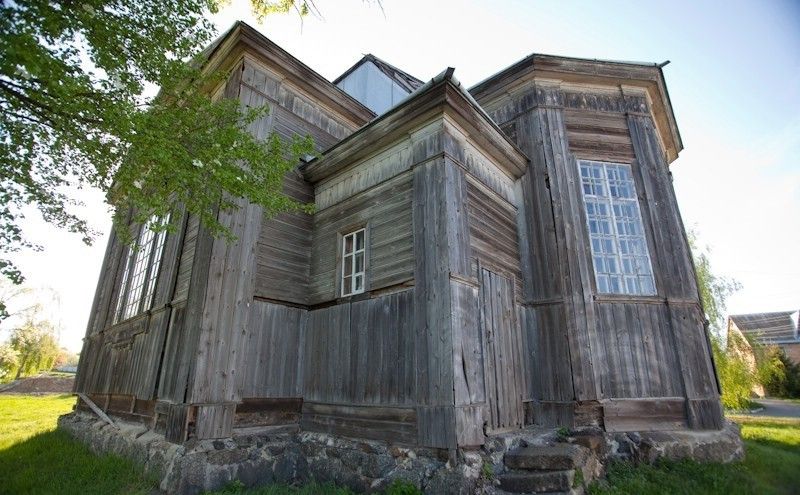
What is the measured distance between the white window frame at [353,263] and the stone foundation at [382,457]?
2.20m

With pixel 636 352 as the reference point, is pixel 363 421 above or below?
below

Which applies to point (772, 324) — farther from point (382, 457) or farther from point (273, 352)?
point (273, 352)

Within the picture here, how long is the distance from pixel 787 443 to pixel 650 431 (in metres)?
4.26

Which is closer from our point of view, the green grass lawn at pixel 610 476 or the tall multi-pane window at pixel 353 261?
the green grass lawn at pixel 610 476

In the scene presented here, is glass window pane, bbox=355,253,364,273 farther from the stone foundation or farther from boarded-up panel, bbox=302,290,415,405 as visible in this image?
the stone foundation

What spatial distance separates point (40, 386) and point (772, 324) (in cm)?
5920

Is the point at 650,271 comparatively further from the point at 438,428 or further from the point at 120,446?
the point at 120,446

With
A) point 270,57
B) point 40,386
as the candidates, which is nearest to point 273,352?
point 270,57

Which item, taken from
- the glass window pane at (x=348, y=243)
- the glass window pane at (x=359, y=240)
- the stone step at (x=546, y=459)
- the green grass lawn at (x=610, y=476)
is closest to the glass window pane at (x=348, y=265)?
the glass window pane at (x=348, y=243)

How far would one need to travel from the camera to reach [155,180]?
14.8ft

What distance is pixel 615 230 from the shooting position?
678 centimetres

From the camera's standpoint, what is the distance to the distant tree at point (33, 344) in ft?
83.2

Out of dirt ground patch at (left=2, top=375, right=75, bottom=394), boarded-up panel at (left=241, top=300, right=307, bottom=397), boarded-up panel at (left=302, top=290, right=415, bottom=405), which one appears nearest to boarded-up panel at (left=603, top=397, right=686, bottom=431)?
boarded-up panel at (left=302, top=290, right=415, bottom=405)

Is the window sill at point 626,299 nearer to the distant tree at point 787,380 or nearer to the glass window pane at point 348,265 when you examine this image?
the glass window pane at point 348,265
